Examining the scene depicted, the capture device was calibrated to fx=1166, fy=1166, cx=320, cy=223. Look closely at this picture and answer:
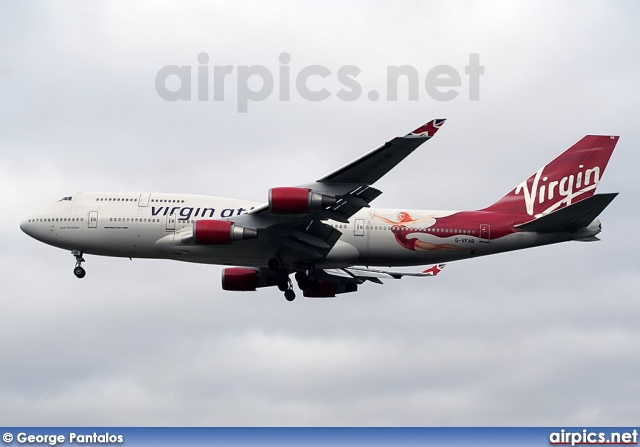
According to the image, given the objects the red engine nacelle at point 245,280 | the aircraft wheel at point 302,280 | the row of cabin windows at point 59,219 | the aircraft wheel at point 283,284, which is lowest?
the aircraft wheel at point 283,284

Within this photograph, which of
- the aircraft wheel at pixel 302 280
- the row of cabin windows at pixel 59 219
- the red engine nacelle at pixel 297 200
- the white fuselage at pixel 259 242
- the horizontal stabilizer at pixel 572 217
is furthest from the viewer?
the aircraft wheel at pixel 302 280

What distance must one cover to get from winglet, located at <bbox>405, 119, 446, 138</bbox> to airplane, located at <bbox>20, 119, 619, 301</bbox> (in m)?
5.40

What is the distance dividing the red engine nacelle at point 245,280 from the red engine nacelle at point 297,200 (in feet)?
35.7

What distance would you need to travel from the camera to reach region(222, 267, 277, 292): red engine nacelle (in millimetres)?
63094

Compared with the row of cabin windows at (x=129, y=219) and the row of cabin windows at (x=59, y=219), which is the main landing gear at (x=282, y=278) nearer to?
the row of cabin windows at (x=129, y=219)

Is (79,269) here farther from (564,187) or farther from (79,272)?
(564,187)

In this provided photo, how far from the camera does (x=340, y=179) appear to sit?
2050 inches

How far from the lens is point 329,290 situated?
64.2m

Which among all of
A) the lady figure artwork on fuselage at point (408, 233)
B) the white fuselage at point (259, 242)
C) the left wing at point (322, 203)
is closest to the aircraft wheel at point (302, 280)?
the white fuselage at point (259, 242)

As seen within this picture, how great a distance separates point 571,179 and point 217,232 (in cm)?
1928

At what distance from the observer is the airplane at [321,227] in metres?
55.7

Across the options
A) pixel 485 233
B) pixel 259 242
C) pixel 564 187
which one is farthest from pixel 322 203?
pixel 564 187

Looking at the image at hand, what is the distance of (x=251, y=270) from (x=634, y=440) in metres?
24.0

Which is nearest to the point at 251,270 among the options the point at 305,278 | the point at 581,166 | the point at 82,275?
the point at 305,278
